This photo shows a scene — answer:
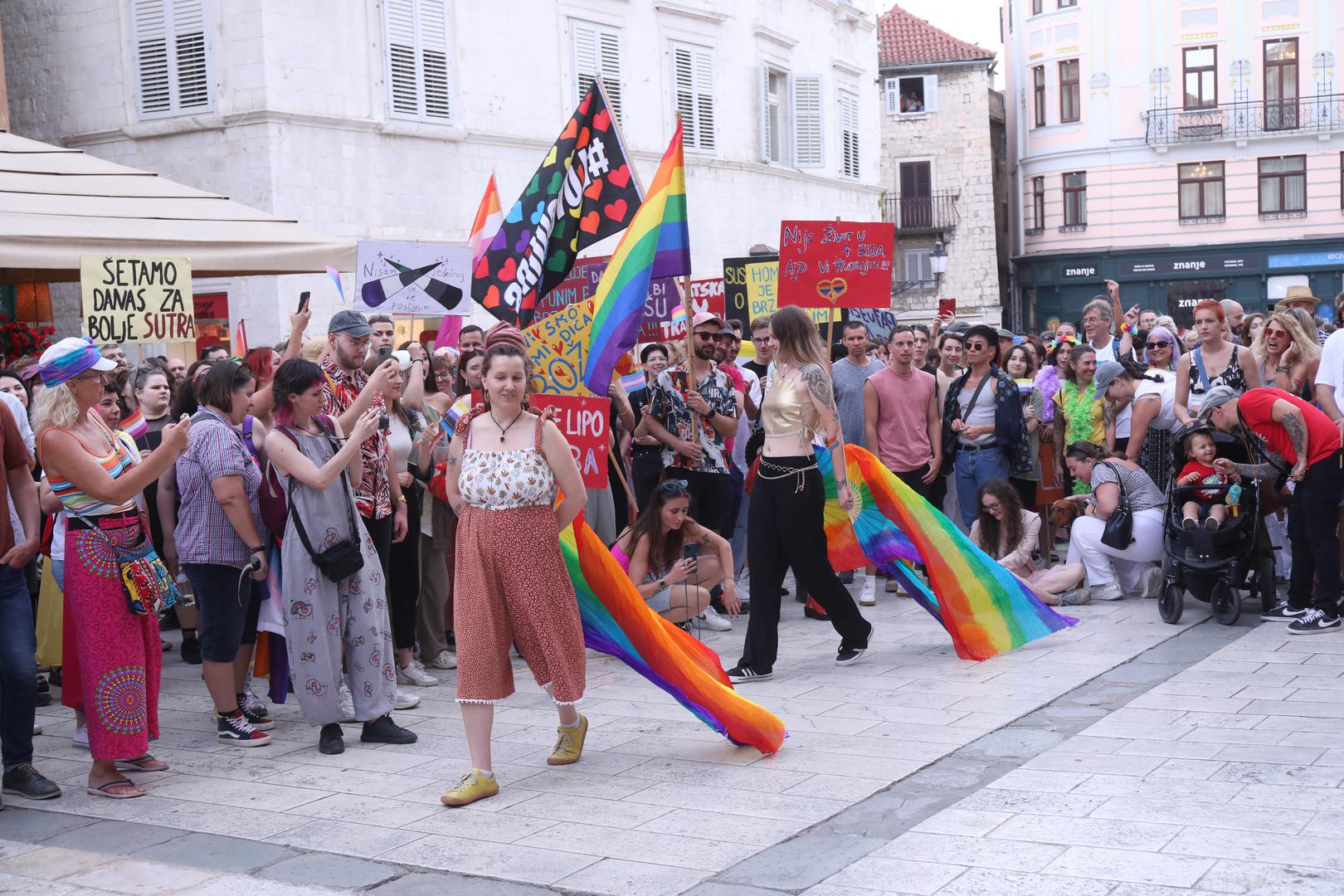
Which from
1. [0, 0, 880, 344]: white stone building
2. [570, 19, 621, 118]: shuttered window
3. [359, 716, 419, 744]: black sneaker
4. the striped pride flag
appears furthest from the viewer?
[570, 19, 621, 118]: shuttered window

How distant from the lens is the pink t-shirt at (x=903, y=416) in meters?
10.9

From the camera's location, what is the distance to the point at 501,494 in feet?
20.0

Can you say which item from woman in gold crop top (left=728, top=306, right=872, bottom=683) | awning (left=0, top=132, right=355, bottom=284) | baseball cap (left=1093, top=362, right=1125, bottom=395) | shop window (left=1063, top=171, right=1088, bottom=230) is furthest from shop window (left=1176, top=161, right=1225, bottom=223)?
→ woman in gold crop top (left=728, top=306, right=872, bottom=683)

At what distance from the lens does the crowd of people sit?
6238mm

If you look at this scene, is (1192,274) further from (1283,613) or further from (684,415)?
(684,415)

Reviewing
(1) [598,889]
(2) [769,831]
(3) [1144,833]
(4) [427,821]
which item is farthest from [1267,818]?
(4) [427,821]

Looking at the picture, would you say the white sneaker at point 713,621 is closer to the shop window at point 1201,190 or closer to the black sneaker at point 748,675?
the black sneaker at point 748,675

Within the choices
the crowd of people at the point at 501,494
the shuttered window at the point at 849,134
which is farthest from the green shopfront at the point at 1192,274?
the crowd of people at the point at 501,494

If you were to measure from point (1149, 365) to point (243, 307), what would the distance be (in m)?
11.9

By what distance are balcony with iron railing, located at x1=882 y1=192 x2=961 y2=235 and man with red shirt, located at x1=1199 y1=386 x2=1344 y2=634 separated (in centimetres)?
3649

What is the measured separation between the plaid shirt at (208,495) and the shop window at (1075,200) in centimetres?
3883

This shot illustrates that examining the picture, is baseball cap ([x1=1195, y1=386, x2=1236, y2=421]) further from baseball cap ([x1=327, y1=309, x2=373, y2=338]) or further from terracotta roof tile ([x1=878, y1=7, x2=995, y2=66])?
terracotta roof tile ([x1=878, y1=7, x2=995, y2=66])

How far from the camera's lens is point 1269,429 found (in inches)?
354

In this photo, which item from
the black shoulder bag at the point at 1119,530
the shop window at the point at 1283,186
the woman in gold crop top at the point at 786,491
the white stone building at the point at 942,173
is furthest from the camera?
the white stone building at the point at 942,173
